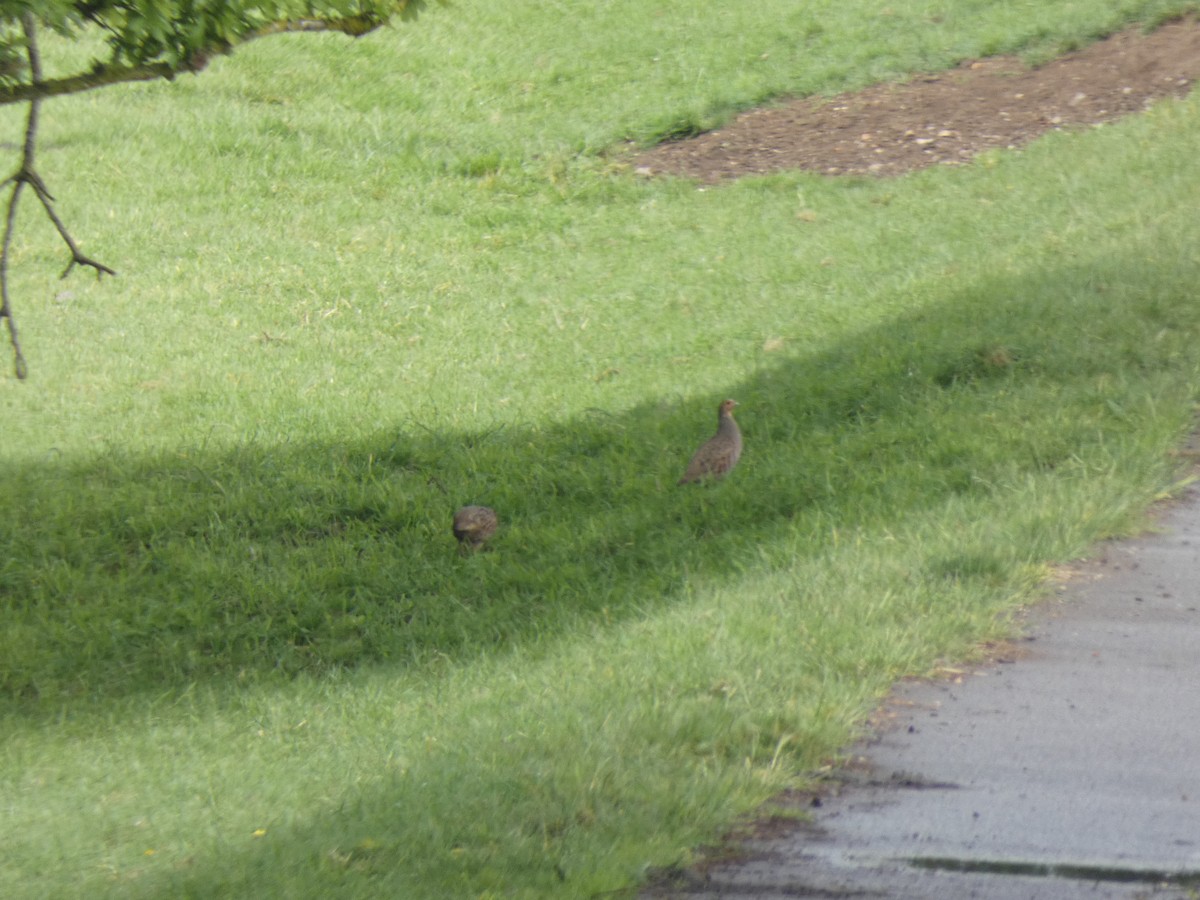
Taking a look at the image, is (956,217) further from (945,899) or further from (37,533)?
(945,899)

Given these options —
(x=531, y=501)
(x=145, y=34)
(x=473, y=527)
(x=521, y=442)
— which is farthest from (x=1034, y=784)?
(x=521, y=442)

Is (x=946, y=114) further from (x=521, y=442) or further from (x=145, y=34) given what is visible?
(x=145, y=34)

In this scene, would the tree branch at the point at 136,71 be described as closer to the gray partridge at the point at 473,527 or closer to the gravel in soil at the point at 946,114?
the gray partridge at the point at 473,527

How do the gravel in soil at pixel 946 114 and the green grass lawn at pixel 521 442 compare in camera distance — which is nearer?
the green grass lawn at pixel 521 442

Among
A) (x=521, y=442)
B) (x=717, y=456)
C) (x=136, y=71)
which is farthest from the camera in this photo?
(x=521, y=442)

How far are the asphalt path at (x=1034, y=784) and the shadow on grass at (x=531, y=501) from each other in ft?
6.25

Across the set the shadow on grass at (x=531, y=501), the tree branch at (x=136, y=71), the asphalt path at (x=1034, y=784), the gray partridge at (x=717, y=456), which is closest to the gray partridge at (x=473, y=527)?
the shadow on grass at (x=531, y=501)

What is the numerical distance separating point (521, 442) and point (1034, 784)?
5697 mm

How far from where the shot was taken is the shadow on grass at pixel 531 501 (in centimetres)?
727

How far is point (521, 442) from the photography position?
9359mm

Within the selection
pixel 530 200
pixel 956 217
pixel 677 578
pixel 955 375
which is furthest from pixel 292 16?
pixel 530 200

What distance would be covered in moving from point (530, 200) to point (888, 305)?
5110 millimetres

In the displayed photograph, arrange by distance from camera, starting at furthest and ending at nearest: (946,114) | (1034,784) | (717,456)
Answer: (946,114), (717,456), (1034,784)

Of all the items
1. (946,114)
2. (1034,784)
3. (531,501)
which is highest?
(946,114)
